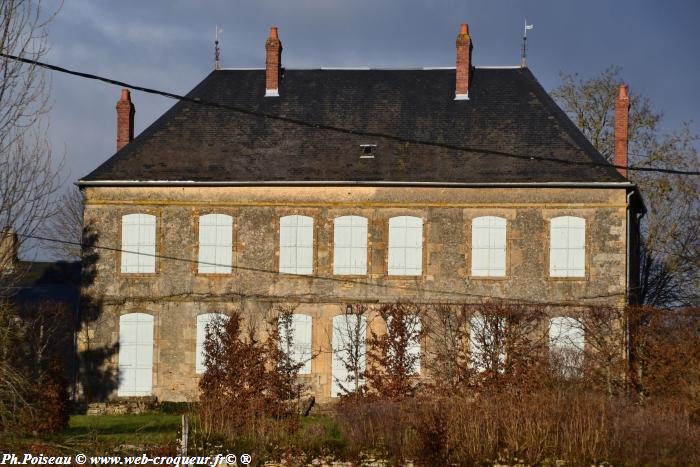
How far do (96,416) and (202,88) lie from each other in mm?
10223

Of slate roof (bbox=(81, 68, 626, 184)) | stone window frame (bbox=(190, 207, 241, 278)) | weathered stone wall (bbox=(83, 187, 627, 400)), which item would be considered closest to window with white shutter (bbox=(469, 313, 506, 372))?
weathered stone wall (bbox=(83, 187, 627, 400))

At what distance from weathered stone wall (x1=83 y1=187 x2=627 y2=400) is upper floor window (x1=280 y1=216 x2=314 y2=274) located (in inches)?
7.2

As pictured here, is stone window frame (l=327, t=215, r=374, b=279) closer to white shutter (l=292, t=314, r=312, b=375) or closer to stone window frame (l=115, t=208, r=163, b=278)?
white shutter (l=292, t=314, r=312, b=375)

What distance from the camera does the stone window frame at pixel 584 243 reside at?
89.3ft

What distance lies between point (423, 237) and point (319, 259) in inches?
107

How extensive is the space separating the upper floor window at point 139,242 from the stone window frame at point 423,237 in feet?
19.6

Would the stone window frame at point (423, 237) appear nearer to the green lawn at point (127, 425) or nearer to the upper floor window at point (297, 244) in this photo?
the upper floor window at point (297, 244)

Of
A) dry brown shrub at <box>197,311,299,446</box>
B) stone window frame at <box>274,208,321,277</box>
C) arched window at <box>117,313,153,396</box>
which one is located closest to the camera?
dry brown shrub at <box>197,311,299,446</box>

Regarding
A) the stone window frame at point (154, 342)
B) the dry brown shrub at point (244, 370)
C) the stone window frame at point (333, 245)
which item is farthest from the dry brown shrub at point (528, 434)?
the stone window frame at point (154, 342)

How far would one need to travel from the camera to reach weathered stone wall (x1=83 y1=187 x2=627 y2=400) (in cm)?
2736

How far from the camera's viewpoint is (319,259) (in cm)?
2819

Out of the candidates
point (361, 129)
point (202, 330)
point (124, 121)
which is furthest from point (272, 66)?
point (202, 330)

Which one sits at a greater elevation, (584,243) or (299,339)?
(584,243)

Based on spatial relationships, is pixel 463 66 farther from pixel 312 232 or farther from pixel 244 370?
pixel 244 370
